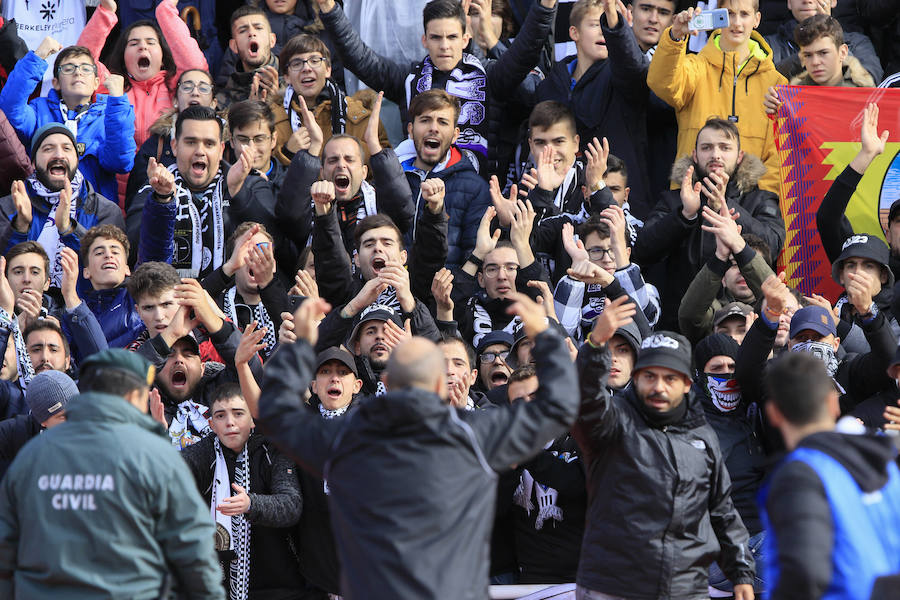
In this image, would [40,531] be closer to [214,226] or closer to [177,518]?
[177,518]

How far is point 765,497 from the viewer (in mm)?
4777

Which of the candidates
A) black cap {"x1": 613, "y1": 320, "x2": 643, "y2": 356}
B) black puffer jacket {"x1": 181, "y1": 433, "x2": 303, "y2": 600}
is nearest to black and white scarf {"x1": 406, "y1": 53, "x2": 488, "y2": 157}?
black cap {"x1": 613, "y1": 320, "x2": 643, "y2": 356}

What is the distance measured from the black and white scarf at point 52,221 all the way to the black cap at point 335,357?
2.88 meters

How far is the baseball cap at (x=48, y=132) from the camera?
10.1 m

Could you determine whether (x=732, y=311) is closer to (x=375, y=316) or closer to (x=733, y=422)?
(x=733, y=422)

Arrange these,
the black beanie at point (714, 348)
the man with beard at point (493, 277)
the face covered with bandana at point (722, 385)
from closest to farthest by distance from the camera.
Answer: the face covered with bandana at point (722, 385) < the black beanie at point (714, 348) < the man with beard at point (493, 277)

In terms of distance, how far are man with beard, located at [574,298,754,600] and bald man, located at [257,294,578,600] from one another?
882mm

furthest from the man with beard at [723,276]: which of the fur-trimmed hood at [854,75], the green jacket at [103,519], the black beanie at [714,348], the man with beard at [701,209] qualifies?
the green jacket at [103,519]

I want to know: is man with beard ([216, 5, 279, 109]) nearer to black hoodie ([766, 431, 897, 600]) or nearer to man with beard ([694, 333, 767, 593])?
man with beard ([694, 333, 767, 593])

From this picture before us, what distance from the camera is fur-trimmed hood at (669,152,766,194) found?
31.1 feet

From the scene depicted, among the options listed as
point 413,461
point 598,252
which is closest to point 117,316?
point 598,252

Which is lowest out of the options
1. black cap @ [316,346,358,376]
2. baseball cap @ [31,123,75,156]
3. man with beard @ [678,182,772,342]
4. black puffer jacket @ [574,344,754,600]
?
black puffer jacket @ [574,344,754,600]

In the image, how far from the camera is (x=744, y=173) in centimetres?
946

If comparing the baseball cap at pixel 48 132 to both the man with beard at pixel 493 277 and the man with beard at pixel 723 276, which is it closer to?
the man with beard at pixel 493 277
